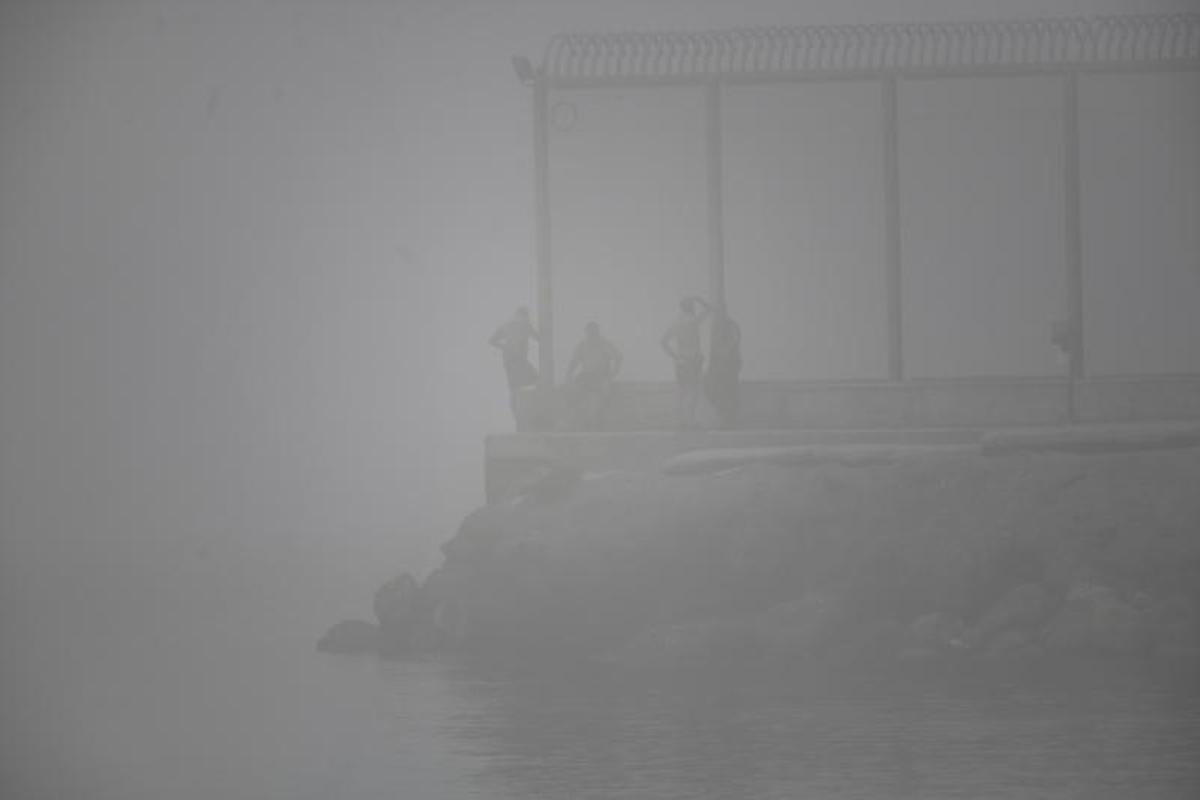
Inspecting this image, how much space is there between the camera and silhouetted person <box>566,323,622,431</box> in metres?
32.5

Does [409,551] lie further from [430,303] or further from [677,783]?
[430,303]

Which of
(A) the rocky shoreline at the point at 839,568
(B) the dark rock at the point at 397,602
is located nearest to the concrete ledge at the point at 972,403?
(A) the rocky shoreline at the point at 839,568

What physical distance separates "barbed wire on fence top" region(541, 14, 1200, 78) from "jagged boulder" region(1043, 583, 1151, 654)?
9153 millimetres

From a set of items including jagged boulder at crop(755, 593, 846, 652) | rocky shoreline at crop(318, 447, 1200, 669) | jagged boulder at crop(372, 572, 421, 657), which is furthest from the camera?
jagged boulder at crop(372, 572, 421, 657)

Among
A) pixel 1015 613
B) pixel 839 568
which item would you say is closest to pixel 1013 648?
pixel 1015 613

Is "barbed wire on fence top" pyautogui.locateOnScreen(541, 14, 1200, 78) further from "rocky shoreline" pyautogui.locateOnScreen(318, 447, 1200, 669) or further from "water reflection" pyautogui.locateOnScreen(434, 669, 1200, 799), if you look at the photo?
"water reflection" pyautogui.locateOnScreen(434, 669, 1200, 799)

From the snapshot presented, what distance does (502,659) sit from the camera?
26.9 m

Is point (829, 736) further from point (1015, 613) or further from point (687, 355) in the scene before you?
point (687, 355)

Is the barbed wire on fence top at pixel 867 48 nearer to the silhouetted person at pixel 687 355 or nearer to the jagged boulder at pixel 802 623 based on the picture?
the silhouetted person at pixel 687 355

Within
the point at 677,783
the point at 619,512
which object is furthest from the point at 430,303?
the point at 677,783

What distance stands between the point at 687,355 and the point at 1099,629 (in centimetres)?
834

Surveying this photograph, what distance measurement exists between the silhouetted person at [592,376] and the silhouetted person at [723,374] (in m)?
1.17

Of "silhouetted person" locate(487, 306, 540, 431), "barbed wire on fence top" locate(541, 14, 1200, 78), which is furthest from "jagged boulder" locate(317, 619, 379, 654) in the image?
"barbed wire on fence top" locate(541, 14, 1200, 78)

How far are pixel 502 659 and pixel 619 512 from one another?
7.89 feet
